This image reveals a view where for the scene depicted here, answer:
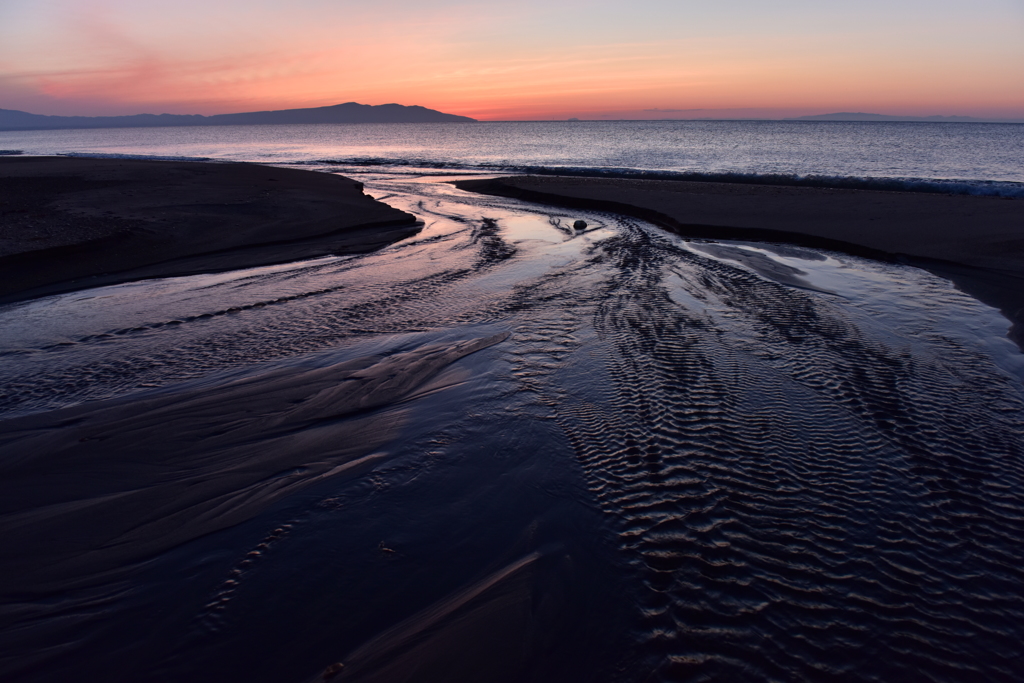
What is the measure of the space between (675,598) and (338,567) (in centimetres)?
201

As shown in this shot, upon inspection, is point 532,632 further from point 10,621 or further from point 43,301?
point 43,301

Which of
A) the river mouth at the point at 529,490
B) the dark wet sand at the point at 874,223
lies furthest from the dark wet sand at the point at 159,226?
the dark wet sand at the point at 874,223

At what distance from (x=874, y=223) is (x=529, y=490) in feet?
44.4

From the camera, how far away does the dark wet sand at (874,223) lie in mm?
9102

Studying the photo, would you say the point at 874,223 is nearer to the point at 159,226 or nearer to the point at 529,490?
the point at 529,490

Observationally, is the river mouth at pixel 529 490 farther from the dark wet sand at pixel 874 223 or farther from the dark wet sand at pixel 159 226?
the dark wet sand at pixel 159 226

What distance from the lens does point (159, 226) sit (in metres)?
12.4

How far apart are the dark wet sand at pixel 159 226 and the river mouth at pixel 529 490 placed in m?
2.74

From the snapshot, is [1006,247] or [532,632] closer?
[532,632]

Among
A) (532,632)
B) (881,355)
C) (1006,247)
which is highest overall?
(1006,247)

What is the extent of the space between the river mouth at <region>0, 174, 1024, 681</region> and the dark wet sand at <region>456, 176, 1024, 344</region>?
2.55 m

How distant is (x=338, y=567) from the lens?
310 centimetres

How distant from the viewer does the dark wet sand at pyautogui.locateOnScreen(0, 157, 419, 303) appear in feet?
32.1

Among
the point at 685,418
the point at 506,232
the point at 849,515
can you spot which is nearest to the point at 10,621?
the point at 685,418
